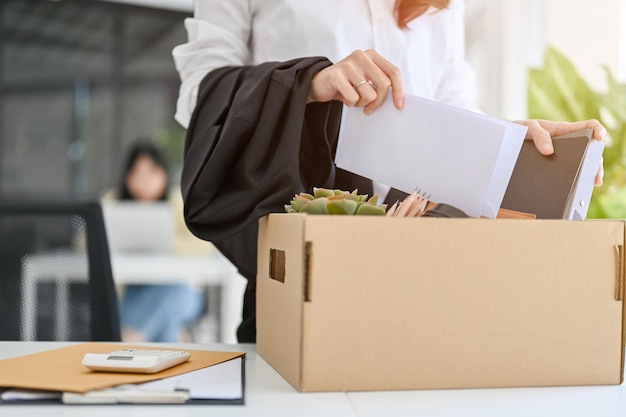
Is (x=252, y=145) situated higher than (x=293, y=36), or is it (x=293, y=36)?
(x=293, y=36)

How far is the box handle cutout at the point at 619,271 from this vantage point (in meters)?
0.68

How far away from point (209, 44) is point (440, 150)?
1.37 feet

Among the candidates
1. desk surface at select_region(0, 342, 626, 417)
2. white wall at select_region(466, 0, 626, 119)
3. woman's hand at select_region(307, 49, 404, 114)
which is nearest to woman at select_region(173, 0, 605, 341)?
woman's hand at select_region(307, 49, 404, 114)

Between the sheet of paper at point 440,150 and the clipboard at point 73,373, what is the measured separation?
251 mm

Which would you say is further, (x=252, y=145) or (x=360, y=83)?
(x=252, y=145)

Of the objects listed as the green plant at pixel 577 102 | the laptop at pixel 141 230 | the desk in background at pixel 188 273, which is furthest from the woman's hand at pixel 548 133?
the laptop at pixel 141 230

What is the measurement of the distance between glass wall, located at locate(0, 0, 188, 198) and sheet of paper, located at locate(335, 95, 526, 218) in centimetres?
490

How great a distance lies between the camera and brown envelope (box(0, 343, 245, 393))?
60cm

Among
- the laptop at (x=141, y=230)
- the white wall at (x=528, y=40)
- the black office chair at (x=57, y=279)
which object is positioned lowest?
the laptop at (x=141, y=230)

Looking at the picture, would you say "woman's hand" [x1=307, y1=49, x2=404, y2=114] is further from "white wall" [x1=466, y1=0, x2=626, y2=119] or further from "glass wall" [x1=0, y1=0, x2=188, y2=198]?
"glass wall" [x1=0, y1=0, x2=188, y2=198]

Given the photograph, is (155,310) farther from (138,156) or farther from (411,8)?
(411,8)

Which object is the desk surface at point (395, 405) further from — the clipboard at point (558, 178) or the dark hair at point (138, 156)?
the dark hair at point (138, 156)

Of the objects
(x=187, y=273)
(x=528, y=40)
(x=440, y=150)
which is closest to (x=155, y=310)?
(x=187, y=273)

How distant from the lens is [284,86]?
83cm
